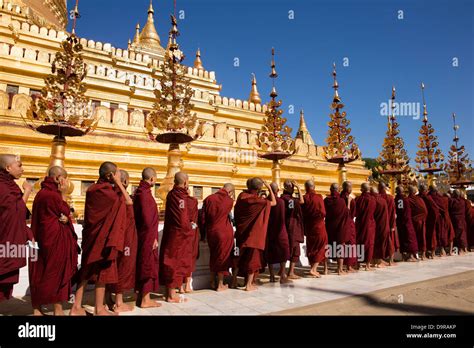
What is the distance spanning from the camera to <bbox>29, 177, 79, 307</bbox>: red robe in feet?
12.8

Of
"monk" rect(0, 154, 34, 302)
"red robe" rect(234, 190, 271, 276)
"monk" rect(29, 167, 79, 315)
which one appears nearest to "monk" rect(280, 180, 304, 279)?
"red robe" rect(234, 190, 271, 276)

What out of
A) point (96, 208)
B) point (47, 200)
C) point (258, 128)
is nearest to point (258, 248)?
point (96, 208)

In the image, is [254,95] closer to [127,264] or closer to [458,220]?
[458,220]

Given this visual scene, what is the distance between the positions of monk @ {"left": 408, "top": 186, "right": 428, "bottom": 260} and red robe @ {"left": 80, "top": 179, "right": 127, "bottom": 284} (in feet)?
28.4

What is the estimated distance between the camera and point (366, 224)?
26.3 ft

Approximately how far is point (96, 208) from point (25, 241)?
0.88 m

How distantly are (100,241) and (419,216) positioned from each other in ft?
29.6

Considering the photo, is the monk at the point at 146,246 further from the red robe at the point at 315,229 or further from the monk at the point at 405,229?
the monk at the point at 405,229

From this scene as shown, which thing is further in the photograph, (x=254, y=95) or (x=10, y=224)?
(x=254, y=95)

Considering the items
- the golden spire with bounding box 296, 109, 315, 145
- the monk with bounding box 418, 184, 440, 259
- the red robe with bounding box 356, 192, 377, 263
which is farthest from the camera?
the golden spire with bounding box 296, 109, 315, 145

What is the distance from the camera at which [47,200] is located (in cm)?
403

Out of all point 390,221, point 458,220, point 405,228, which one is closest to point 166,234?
point 390,221

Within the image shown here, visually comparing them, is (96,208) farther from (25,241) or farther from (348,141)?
(348,141)

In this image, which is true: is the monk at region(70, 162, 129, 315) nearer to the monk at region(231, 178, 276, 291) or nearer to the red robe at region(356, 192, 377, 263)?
the monk at region(231, 178, 276, 291)
